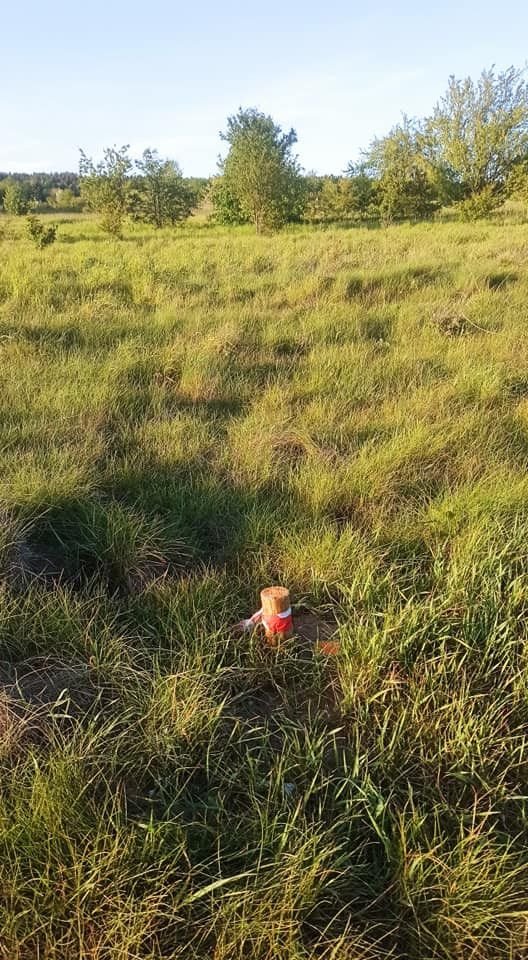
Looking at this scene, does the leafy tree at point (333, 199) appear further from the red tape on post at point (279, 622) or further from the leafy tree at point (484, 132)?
the red tape on post at point (279, 622)

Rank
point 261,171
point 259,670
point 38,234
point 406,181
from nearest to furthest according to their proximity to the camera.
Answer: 1. point 259,670
2. point 38,234
3. point 261,171
4. point 406,181

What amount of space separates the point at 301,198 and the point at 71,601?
30511 mm

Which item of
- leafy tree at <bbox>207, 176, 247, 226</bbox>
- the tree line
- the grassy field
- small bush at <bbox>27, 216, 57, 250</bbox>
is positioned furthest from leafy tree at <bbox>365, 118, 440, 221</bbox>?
the grassy field

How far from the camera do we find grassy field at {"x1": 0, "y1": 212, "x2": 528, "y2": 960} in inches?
51.7

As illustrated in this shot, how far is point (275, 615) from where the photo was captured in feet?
6.71

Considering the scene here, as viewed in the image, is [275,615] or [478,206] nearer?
[275,615]

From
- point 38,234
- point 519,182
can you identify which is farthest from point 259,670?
point 519,182

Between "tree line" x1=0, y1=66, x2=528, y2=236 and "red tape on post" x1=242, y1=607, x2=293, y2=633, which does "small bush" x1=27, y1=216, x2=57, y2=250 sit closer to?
"tree line" x1=0, y1=66, x2=528, y2=236

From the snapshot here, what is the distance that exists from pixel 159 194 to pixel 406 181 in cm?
1297

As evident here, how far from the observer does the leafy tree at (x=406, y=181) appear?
3047cm

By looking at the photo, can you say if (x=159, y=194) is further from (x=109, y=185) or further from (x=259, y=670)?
(x=259, y=670)

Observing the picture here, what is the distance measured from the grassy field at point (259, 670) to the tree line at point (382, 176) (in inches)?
874

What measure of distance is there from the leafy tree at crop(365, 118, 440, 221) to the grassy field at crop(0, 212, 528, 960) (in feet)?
97.7

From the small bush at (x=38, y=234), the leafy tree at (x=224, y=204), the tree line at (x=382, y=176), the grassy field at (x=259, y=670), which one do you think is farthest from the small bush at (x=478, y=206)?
the grassy field at (x=259, y=670)
